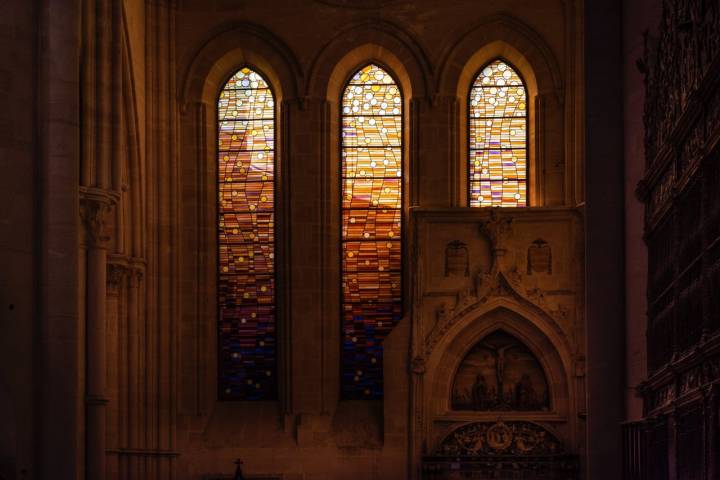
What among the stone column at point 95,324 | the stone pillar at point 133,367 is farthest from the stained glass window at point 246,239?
the stone column at point 95,324

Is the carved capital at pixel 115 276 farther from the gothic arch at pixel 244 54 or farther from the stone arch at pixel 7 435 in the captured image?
the stone arch at pixel 7 435

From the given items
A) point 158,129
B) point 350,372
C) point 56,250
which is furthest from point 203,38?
point 56,250

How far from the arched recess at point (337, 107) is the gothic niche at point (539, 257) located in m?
2.35

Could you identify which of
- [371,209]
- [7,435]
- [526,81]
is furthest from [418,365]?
[7,435]

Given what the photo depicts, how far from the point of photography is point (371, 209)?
91.5ft

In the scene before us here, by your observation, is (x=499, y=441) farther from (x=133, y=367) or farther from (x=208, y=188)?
(x=208, y=188)

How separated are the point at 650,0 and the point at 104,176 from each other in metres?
8.46

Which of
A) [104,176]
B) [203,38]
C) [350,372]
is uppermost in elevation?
[203,38]

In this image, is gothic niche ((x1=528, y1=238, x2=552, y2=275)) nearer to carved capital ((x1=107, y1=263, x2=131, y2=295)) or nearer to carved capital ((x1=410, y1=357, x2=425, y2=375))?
carved capital ((x1=410, y1=357, x2=425, y2=375))

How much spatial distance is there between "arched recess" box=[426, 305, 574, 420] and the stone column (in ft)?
19.8

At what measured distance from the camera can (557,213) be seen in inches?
1020

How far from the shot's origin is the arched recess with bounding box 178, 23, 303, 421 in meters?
27.0

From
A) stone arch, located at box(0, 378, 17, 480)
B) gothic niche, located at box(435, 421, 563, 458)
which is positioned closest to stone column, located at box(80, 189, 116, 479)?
stone arch, located at box(0, 378, 17, 480)

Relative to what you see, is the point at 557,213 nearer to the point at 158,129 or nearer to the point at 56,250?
the point at 158,129
